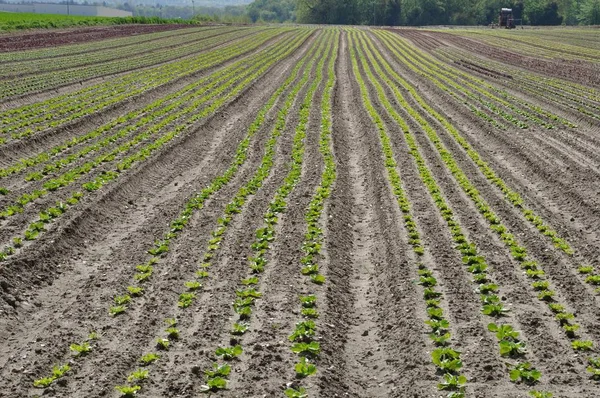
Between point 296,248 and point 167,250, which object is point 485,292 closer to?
point 296,248

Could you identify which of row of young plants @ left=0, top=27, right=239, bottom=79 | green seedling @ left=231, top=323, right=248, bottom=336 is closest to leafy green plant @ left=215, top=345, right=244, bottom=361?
green seedling @ left=231, top=323, right=248, bottom=336

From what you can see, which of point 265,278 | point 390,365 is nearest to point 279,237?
point 265,278

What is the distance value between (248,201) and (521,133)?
10.6m

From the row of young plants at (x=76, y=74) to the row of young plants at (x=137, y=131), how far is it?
524 cm

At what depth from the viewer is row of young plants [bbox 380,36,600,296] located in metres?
9.96

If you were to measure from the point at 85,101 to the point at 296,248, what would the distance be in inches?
615

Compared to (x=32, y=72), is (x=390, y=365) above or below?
below

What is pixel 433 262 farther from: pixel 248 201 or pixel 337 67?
pixel 337 67

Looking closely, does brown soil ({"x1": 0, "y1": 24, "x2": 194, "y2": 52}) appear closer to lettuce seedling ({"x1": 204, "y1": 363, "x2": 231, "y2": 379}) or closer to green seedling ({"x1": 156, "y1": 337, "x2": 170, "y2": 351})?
green seedling ({"x1": 156, "y1": 337, "x2": 170, "y2": 351})

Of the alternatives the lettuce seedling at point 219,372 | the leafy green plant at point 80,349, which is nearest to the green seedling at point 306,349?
the lettuce seedling at point 219,372

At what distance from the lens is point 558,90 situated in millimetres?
29922

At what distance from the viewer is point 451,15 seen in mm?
129625

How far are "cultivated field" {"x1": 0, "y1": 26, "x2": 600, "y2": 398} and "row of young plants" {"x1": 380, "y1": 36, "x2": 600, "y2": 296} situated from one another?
2.4 inches

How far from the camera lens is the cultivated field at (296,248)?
7516 mm
